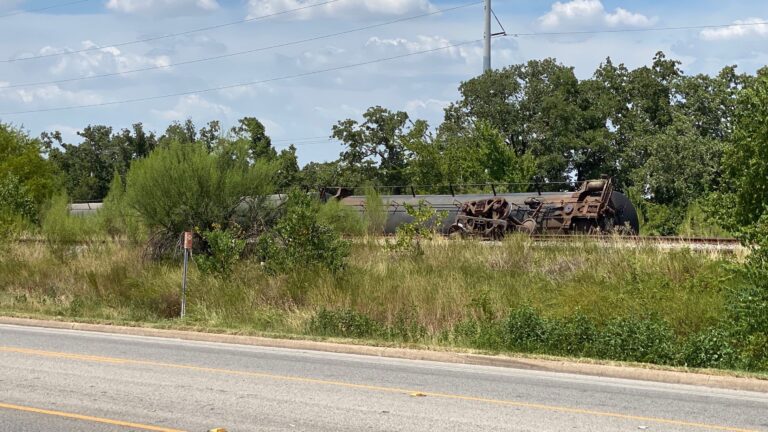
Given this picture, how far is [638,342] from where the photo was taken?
45.0 feet

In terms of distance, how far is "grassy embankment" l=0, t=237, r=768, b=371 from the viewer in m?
14.2

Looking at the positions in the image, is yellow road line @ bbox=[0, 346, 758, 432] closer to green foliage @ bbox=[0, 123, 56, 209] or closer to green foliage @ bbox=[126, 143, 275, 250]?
green foliage @ bbox=[126, 143, 275, 250]

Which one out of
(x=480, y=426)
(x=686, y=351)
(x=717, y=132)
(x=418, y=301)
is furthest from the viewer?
(x=717, y=132)

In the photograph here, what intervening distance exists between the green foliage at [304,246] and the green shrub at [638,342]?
7.38m

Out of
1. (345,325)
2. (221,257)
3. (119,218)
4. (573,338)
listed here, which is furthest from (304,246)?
(119,218)

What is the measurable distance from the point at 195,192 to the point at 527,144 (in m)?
48.4

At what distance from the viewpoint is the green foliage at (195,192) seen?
24.7 meters

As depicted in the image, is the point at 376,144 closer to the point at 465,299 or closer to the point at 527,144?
the point at 527,144

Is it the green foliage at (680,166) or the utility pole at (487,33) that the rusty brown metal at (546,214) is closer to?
the green foliage at (680,166)

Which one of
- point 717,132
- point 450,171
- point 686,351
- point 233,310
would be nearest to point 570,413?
point 686,351

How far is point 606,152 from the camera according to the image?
6562cm

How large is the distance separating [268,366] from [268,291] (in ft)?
21.2

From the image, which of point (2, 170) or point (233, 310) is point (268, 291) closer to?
point (233, 310)

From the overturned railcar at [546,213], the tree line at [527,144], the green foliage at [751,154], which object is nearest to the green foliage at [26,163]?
the tree line at [527,144]
